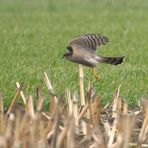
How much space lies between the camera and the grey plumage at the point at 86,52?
6648mm

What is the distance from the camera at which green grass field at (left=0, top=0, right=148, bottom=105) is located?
8836 mm

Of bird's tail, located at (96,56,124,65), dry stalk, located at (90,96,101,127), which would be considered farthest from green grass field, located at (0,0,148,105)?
bird's tail, located at (96,56,124,65)

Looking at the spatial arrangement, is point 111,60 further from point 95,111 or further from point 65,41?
point 65,41

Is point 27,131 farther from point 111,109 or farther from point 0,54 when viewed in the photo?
point 0,54

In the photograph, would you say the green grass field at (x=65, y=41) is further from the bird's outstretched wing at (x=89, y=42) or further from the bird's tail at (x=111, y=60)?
the bird's tail at (x=111, y=60)

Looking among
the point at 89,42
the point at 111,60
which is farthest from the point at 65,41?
the point at 111,60

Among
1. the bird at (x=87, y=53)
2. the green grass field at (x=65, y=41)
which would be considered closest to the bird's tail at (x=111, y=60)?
the bird at (x=87, y=53)

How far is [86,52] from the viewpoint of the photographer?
22.0 ft

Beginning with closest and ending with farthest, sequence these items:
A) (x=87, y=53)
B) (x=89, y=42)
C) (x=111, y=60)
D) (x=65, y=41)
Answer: (x=111, y=60), (x=87, y=53), (x=89, y=42), (x=65, y=41)

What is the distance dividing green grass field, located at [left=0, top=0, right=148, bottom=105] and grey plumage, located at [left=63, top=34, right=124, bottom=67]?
116cm

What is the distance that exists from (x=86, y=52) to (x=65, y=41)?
7141 mm

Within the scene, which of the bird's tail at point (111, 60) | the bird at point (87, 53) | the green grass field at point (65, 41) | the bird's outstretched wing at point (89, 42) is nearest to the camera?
the bird's tail at point (111, 60)

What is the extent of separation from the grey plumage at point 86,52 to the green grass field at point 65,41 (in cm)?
116

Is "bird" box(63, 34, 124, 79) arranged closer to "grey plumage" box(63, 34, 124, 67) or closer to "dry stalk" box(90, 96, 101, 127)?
"grey plumage" box(63, 34, 124, 67)
